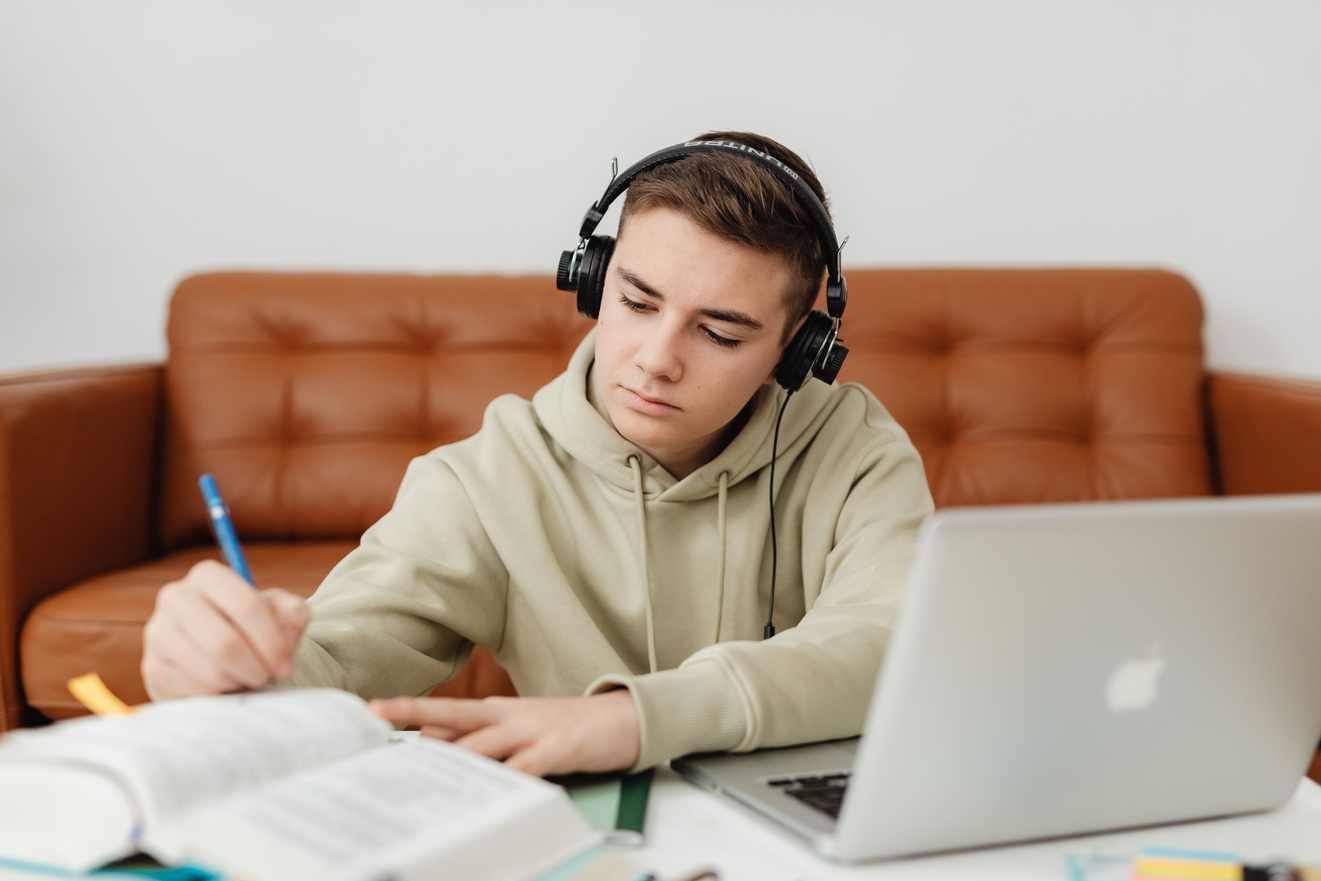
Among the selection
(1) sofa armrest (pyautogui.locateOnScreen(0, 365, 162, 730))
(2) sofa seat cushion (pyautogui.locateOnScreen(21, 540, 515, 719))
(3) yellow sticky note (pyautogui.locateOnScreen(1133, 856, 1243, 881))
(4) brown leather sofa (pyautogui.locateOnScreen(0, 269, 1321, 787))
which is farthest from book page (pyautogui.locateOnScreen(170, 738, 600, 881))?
(4) brown leather sofa (pyautogui.locateOnScreen(0, 269, 1321, 787))

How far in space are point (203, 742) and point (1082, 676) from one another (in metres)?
0.44

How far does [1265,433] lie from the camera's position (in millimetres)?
1785

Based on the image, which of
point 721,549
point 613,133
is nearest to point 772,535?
point 721,549

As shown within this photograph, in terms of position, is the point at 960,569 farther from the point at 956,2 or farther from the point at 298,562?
the point at 956,2

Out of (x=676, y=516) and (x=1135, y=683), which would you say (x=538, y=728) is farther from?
(x=676, y=516)

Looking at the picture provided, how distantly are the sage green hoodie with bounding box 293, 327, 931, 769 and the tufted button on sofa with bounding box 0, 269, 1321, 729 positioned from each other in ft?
2.57

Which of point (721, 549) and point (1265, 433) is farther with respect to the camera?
point (1265, 433)

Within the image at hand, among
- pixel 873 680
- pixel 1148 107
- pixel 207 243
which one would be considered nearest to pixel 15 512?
pixel 207 243

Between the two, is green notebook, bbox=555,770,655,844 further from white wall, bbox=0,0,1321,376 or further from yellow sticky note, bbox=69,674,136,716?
white wall, bbox=0,0,1321,376

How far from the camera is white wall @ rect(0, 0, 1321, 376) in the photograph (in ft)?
7.16

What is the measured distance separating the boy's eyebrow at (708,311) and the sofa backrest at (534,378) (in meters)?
0.96

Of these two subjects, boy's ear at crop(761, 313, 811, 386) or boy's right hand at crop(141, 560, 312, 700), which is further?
boy's ear at crop(761, 313, 811, 386)

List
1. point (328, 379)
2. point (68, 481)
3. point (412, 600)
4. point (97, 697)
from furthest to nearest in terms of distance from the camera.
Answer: point (328, 379)
point (68, 481)
point (412, 600)
point (97, 697)

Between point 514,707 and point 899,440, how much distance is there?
2.19 feet
